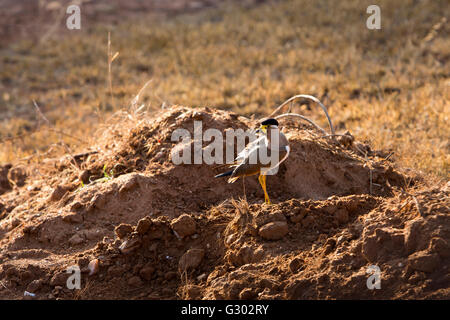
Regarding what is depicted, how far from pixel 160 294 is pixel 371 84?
5854mm

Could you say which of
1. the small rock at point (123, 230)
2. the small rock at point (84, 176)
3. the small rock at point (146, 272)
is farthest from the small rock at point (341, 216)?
the small rock at point (84, 176)

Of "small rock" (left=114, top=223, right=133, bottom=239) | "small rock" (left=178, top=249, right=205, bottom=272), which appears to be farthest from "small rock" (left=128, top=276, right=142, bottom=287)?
"small rock" (left=114, top=223, right=133, bottom=239)

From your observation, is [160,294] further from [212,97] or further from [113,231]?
[212,97]

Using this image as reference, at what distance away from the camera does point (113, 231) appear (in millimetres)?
3984

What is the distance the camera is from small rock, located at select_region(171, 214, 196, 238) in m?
3.61

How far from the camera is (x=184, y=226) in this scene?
361cm

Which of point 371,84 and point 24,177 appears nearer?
point 24,177

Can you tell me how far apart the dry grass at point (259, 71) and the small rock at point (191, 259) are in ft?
8.37

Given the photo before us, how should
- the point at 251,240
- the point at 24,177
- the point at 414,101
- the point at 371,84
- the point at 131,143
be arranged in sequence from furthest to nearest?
the point at 371,84
the point at 414,101
the point at 24,177
the point at 131,143
the point at 251,240

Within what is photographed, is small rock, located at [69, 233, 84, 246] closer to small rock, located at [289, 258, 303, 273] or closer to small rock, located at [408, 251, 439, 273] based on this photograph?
small rock, located at [289, 258, 303, 273]

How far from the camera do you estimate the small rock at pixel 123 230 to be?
145 inches

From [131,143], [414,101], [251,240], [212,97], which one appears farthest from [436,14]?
[251,240]

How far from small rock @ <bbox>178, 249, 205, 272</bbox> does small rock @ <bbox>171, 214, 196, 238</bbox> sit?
0.20 m

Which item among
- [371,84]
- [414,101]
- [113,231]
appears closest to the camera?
[113,231]
